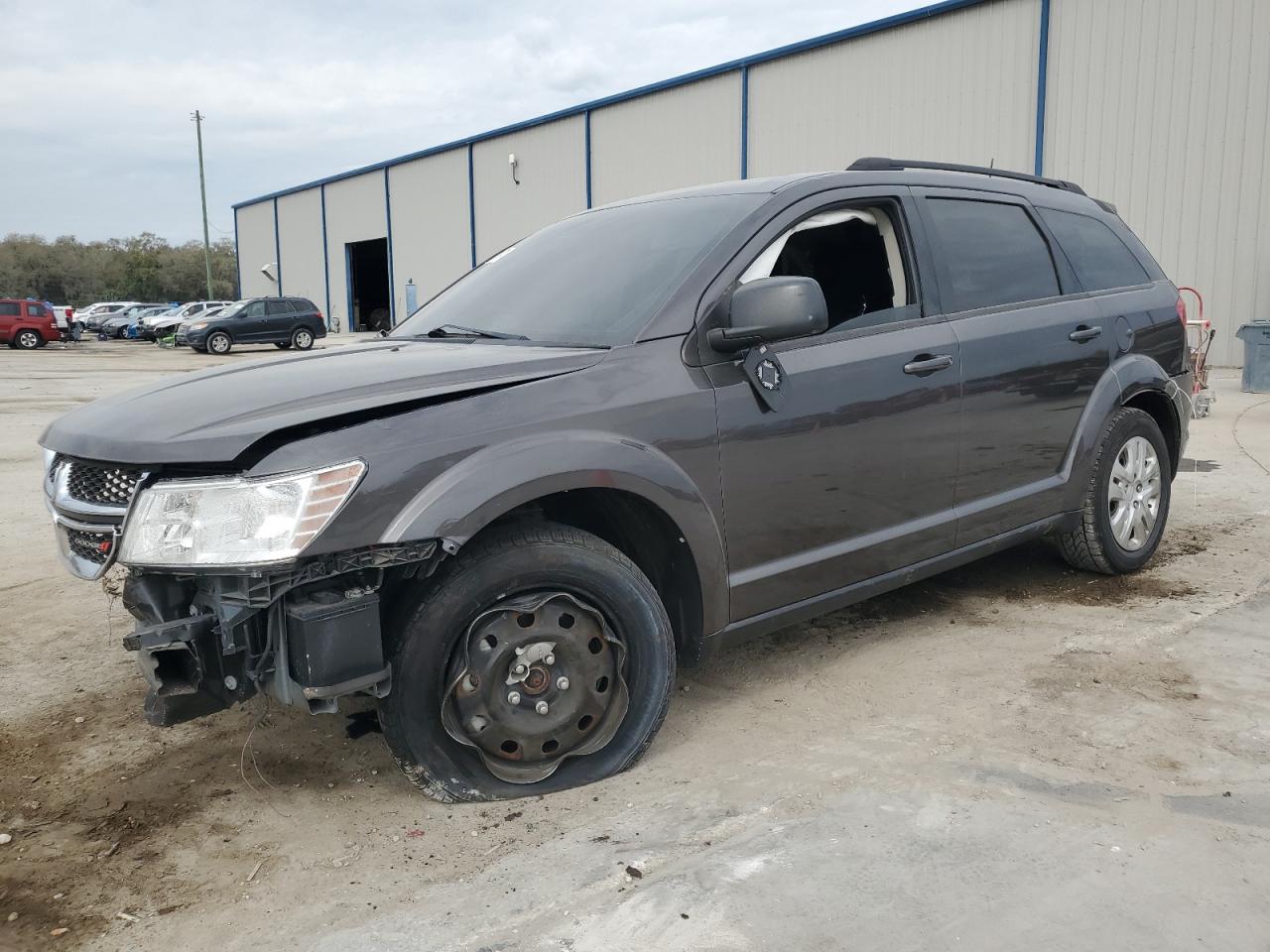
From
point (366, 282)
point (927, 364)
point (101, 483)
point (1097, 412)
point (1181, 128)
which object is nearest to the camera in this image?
point (101, 483)

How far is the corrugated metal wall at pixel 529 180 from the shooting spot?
28203 millimetres

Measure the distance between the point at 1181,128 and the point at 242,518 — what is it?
17.0m

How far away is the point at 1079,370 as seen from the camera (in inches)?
166

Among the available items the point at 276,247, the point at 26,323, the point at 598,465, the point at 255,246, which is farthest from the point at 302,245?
the point at 598,465

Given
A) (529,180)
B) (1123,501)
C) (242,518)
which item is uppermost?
(529,180)

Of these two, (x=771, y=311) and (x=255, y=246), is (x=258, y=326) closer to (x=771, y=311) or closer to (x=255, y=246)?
(x=255, y=246)

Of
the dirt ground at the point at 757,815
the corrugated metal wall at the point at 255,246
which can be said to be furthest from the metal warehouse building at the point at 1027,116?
the corrugated metal wall at the point at 255,246

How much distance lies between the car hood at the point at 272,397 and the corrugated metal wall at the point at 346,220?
3745 centimetres

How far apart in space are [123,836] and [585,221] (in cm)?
258

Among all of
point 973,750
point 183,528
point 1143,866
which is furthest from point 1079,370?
point 183,528

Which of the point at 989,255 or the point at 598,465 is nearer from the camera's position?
the point at 598,465

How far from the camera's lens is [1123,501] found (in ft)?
15.2

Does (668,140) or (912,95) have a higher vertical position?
(668,140)

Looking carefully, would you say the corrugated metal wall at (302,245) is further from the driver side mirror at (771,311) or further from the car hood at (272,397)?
the driver side mirror at (771,311)
